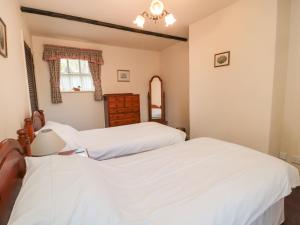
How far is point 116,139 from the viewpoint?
233 centimetres

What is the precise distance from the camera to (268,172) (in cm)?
123

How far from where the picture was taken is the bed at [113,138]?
2012 millimetres

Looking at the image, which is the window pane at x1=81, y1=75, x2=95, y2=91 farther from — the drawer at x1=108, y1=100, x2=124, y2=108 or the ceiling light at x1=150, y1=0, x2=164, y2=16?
the ceiling light at x1=150, y1=0, x2=164, y2=16

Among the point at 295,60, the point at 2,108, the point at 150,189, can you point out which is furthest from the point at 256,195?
the point at 295,60

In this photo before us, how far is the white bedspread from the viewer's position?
6.80 ft

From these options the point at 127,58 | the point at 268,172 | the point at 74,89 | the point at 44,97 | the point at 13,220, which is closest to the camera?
the point at 13,220

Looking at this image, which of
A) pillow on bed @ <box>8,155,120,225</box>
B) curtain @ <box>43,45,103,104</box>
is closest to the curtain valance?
curtain @ <box>43,45,103,104</box>

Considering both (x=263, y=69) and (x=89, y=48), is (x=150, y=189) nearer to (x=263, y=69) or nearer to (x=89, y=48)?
(x=263, y=69)

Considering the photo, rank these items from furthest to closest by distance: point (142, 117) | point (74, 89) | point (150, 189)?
point (142, 117)
point (74, 89)
point (150, 189)

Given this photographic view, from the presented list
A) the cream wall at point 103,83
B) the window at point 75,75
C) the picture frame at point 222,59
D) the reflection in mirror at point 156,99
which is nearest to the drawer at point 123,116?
the cream wall at point 103,83

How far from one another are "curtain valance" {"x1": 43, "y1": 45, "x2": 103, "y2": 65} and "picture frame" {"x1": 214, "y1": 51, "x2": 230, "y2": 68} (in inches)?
109

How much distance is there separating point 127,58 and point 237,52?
9.85 ft

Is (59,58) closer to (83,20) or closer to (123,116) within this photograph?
(83,20)

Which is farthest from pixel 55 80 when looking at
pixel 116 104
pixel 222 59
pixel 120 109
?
pixel 222 59
